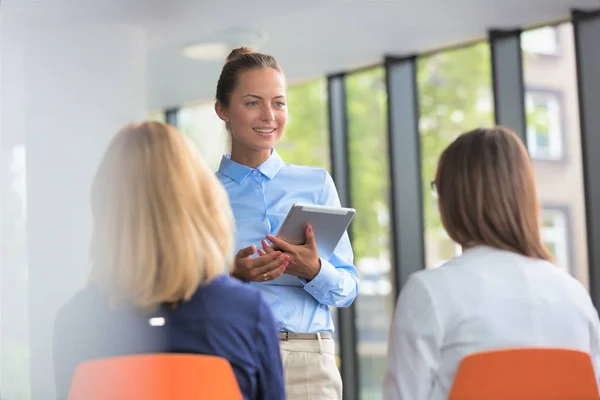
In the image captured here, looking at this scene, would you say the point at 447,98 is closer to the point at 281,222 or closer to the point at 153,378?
the point at 281,222

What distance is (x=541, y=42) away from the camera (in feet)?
18.1

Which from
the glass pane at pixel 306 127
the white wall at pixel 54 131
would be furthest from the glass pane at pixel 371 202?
the white wall at pixel 54 131

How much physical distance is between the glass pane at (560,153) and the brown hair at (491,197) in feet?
10.8

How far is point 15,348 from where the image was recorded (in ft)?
12.8

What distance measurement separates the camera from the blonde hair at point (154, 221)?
5.39 ft

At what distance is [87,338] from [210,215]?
32 centimetres

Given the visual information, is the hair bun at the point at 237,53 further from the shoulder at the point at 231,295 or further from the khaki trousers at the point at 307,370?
the shoulder at the point at 231,295

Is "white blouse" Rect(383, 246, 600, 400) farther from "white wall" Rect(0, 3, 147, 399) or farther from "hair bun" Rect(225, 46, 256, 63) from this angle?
"white wall" Rect(0, 3, 147, 399)

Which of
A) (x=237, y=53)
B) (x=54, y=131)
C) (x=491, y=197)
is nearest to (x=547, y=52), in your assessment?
(x=54, y=131)

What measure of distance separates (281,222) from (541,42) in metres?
3.48

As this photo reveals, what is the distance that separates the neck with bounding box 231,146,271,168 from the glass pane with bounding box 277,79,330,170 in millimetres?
4225

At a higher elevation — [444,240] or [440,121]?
[440,121]

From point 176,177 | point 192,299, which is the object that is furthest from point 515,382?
point 176,177

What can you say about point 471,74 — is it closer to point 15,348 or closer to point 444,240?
point 444,240
